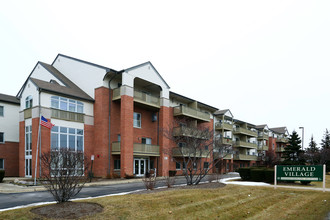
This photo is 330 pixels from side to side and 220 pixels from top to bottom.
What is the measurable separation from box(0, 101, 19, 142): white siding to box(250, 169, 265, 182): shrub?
25816 millimetres

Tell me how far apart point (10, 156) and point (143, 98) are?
1607 cm

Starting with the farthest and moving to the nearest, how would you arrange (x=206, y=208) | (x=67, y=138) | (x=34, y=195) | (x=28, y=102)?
(x=28, y=102)
(x=67, y=138)
(x=34, y=195)
(x=206, y=208)

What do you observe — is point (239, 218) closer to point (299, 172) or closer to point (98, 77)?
point (299, 172)

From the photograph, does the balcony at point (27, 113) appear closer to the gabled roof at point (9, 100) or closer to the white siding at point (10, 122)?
the white siding at point (10, 122)

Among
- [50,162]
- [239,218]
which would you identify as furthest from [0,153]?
[239,218]

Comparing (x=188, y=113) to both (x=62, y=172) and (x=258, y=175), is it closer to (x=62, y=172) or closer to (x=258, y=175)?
(x=258, y=175)

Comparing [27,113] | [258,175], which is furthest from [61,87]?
[258,175]

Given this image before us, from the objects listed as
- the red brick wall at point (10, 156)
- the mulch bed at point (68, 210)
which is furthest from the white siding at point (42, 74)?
the mulch bed at point (68, 210)

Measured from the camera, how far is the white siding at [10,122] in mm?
28297

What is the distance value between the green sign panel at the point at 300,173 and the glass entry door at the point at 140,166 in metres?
16.0

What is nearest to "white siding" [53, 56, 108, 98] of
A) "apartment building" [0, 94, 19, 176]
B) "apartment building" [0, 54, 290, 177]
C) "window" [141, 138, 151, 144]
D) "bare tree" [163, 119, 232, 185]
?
"apartment building" [0, 54, 290, 177]

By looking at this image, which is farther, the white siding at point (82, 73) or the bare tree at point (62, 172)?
the white siding at point (82, 73)

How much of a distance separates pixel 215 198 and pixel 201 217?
3108 mm

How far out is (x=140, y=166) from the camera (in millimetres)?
29969
